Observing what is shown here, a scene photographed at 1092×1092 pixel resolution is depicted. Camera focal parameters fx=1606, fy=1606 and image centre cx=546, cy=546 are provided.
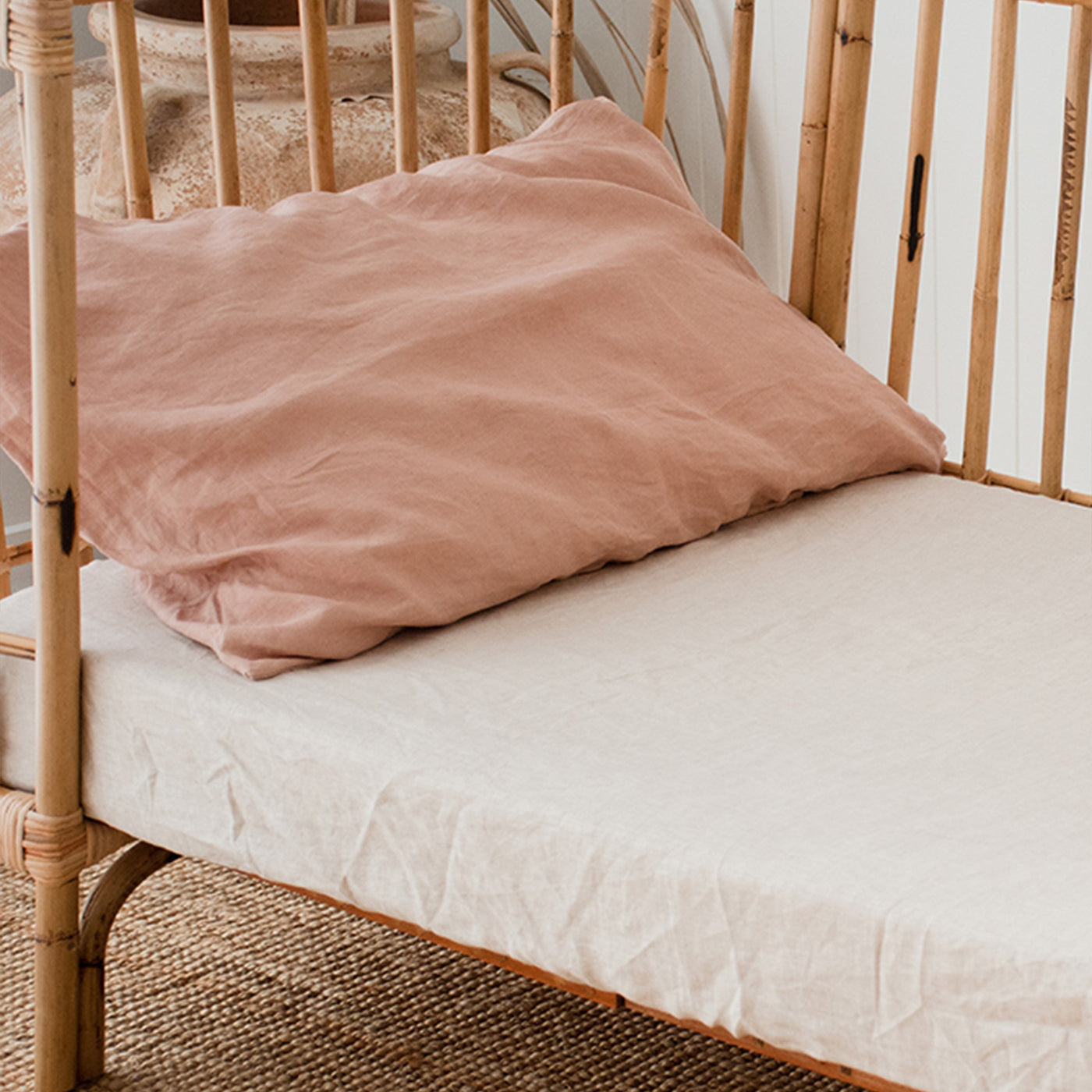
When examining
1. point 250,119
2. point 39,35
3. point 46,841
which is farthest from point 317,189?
point 46,841

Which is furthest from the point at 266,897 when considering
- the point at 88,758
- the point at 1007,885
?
the point at 1007,885

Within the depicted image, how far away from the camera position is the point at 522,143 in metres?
1.26

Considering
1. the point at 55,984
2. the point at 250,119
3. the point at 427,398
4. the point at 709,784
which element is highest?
the point at 250,119

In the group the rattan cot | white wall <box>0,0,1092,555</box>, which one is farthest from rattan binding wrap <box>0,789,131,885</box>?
white wall <box>0,0,1092,555</box>

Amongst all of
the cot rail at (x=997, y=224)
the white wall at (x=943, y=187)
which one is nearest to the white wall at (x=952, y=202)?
the white wall at (x=943, y=187)

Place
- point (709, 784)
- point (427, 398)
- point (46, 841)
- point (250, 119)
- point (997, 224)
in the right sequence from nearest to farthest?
point (709, 784), point (46, 841), point (427, 398), point (997, 224), point (250, 119)

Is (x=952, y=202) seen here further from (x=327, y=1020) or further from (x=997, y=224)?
(x=327, y=1020)

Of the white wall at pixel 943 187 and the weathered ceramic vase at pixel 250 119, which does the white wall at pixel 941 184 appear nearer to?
the white wall at pixel 943 187

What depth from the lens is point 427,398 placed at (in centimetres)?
100

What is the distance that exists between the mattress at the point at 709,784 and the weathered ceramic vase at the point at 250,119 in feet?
2.17

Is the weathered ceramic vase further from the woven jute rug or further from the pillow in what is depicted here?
the woven jute rug

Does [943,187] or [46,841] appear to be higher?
[943,187]

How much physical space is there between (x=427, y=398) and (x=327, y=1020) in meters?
0.44

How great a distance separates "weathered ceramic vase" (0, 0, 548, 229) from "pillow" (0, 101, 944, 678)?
0.38m
